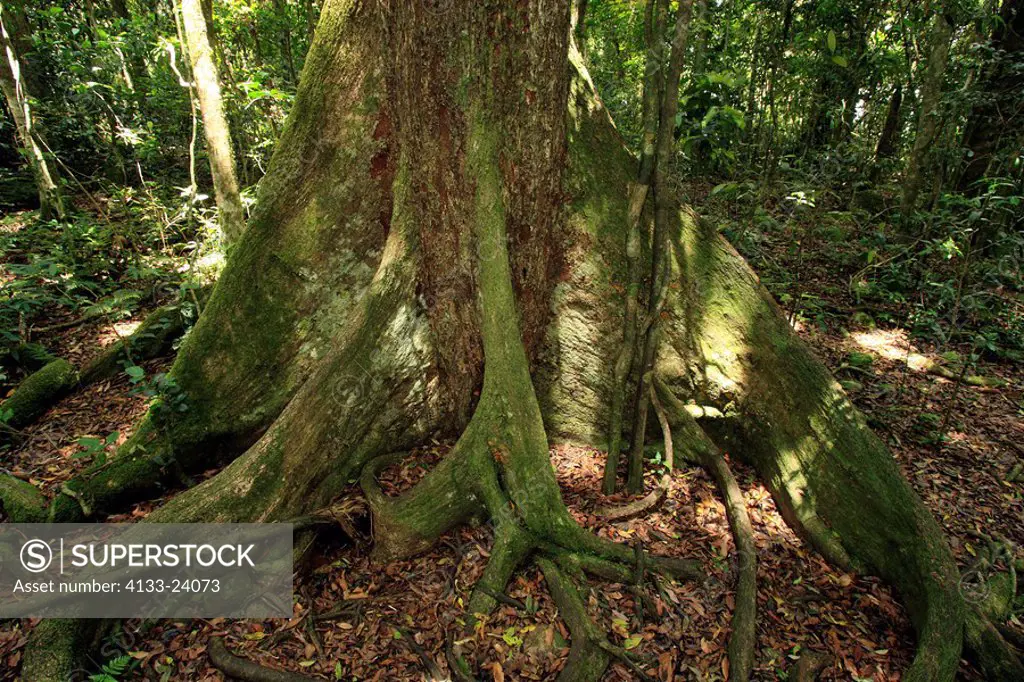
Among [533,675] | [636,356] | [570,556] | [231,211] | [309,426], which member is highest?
[231,211]

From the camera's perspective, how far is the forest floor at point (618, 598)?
8.85 feet

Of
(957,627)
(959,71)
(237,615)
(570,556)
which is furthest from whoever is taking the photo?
(959,71)

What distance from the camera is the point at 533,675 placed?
266 centimetres

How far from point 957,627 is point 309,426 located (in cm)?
380

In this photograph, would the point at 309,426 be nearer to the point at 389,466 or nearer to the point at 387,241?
the point at 389,466

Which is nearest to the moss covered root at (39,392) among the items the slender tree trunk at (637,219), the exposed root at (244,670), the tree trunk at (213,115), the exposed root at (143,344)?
the exposed root at (143,344)

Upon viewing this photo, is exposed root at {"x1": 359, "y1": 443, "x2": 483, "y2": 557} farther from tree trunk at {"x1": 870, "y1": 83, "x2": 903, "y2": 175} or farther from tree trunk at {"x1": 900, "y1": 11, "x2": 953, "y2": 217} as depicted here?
tree trunk at {"x1": 870, "y1": 83, "x2": 903, "y2": 175}

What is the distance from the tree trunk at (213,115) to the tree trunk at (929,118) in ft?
28.8

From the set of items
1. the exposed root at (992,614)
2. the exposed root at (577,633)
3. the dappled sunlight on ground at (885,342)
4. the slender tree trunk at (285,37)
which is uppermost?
the slender tree trunk at (285,37)

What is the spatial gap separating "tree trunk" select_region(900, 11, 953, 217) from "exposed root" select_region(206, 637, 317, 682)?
9170 millimetres

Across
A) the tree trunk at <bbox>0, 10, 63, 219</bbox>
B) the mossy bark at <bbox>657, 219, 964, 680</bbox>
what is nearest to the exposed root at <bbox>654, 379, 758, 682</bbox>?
the mossy bark at <bbox>657, 219, 964, 680</bbox>

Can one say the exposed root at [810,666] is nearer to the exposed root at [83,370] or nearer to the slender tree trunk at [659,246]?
the slender tree trunk at [659,246]

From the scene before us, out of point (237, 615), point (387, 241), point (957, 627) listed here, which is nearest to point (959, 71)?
point (957, 627)

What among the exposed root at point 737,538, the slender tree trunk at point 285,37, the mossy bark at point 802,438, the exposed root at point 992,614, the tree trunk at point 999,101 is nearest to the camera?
the exposed root at point 992,614
